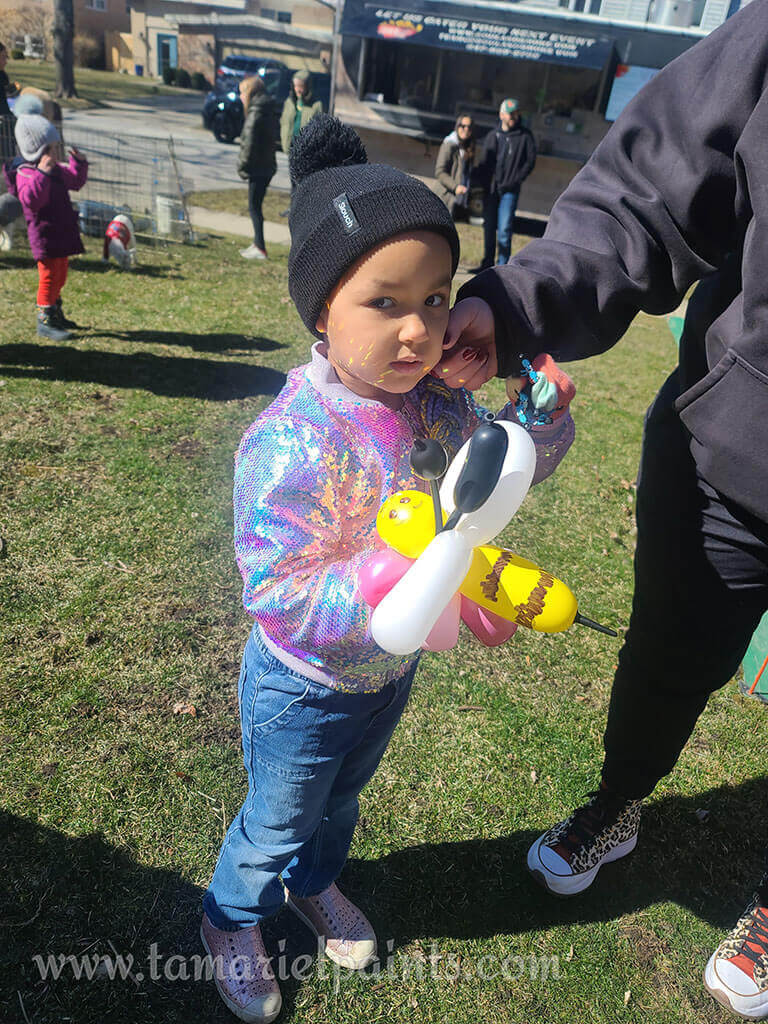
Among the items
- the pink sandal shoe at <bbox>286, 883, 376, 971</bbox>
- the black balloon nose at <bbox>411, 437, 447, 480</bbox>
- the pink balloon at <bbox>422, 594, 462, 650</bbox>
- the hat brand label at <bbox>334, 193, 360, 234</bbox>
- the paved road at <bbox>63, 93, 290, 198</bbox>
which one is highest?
the hat brand label at <bbox>334, 193, 360, 234</bbox>

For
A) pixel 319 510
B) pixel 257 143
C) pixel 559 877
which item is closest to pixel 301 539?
pixel 319 510

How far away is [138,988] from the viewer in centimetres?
187

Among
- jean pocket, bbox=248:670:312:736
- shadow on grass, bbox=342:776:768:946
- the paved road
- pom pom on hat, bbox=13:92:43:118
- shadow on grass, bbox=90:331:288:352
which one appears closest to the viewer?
jean pocket, bbox=248:670:312:736

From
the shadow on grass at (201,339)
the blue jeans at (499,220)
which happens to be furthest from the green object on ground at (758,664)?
the blue jeans at (499,220)

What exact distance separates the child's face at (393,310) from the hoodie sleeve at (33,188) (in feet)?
16.1

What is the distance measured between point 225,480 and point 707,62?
3091mm

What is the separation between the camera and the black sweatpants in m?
1.71

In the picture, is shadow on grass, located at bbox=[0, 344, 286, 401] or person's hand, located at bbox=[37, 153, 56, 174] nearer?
shadow on grass, located at bbox=[0, 344, 286, 401]

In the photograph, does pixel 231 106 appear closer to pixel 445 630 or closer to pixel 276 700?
pixel 276 700

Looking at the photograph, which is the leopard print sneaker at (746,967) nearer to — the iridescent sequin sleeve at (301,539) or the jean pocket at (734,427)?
the jean pocket at (734,427)

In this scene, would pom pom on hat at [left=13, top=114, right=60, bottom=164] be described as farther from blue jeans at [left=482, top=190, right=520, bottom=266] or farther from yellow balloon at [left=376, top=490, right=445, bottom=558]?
blue jeans at [left=482, top=190, right=520, bottom=266]

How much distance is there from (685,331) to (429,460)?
3.10 feet

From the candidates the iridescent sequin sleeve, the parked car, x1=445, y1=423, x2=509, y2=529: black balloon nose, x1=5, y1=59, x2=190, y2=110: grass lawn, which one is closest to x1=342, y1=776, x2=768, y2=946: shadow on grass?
the iridescent sequin sleeve

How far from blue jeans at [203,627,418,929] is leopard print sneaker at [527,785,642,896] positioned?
0.70 m
